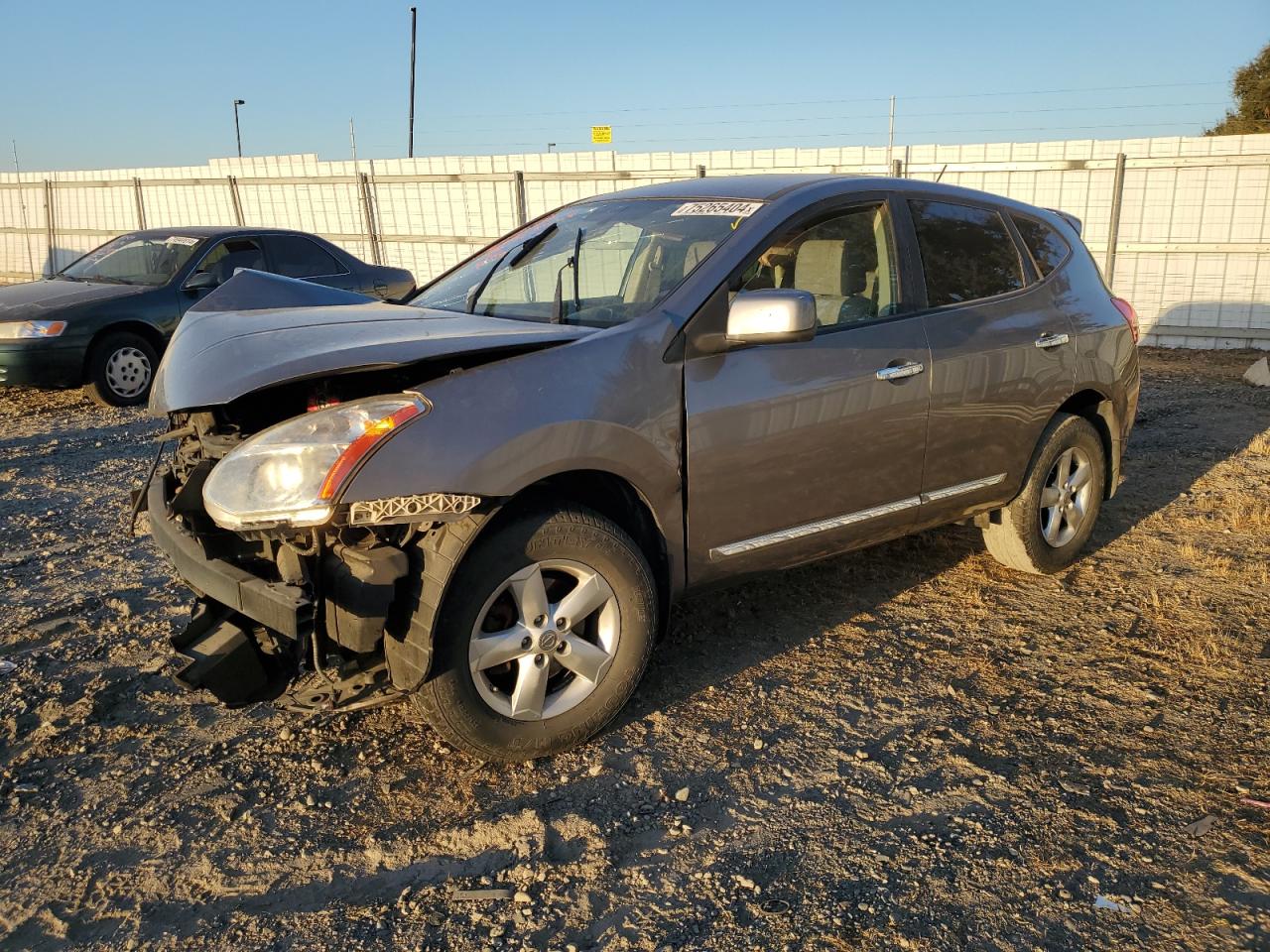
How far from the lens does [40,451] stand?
23.0 feet

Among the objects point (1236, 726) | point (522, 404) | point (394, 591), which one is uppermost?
point (522, 404)

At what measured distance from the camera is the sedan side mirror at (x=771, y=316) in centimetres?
322

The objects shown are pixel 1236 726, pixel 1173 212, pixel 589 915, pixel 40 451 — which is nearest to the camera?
pixel 589 915

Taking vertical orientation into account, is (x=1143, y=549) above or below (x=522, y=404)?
below

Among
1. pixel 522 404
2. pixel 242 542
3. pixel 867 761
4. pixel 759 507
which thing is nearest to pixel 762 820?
pixel 867 761

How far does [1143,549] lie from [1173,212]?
845cm

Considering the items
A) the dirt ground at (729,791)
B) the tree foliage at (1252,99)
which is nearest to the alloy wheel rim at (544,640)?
the dirt ground at (729,791)

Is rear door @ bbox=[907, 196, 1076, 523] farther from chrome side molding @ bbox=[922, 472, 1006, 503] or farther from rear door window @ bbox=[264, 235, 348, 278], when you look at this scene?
rear door window @ bbox=[264, 235, 348, 278]

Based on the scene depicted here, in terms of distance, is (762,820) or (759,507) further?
(759,507)

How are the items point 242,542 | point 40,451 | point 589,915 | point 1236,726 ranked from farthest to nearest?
point 40,451
point 1236,726
point 242,542
point 589,915

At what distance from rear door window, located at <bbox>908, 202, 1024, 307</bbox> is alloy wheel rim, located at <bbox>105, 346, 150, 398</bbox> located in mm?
7197

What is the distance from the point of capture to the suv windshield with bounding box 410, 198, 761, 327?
3584 millimetres

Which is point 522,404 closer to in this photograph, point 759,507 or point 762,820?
point 759,507

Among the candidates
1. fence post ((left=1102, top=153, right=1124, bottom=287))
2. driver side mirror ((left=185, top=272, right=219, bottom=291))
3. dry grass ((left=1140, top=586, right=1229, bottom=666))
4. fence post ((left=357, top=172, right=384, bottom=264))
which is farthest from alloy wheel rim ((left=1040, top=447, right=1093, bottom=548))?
fence post ((left=357, top=172, right=384, bottom=264))
